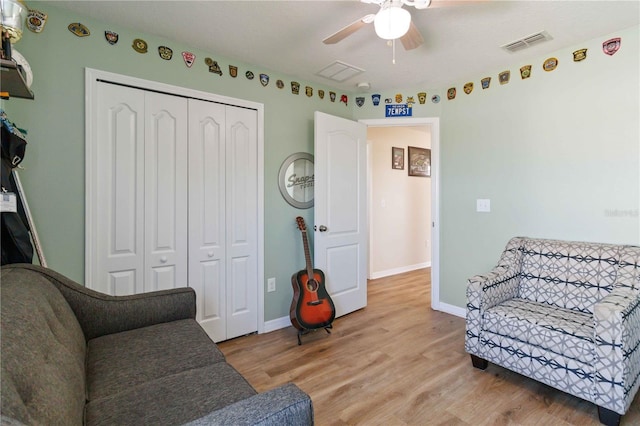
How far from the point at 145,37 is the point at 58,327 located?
2019mm

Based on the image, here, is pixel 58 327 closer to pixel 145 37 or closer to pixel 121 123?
pixel 121 123

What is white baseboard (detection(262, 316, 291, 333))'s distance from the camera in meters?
2.91

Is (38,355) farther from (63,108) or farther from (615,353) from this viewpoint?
(615,353)

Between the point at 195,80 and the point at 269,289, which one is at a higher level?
the point at 195,80

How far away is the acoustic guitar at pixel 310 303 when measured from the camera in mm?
2645

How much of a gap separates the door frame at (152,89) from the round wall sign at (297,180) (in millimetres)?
245

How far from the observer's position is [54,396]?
0.77m

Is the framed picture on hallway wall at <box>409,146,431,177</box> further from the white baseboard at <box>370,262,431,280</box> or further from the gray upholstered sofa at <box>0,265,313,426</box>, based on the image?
the gray upholstered sofa at <box>0,265,313,426</box>

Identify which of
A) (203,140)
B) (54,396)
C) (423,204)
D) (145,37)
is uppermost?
(145,37)

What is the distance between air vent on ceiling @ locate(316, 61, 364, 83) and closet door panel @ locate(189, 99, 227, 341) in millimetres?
980

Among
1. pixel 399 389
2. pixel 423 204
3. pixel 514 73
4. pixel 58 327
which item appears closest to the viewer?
pixel 58 327

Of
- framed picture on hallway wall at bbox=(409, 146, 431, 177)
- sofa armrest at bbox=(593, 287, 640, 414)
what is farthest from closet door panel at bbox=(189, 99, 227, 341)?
A: framed picture on hallway wall at bbox=(409, 146, 431, 177)

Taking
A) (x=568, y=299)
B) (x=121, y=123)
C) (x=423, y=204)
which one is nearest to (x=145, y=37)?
(x=121, y=123)

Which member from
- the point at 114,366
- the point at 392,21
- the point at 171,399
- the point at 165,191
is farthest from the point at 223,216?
the point at 392,21
